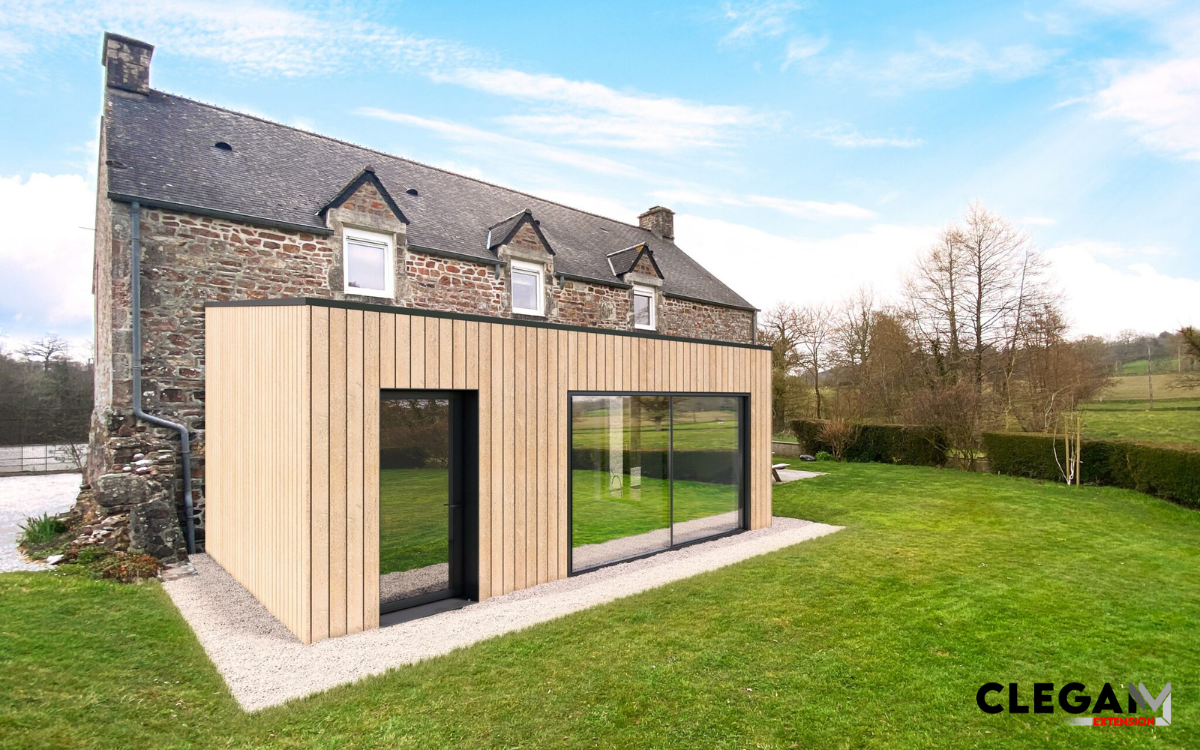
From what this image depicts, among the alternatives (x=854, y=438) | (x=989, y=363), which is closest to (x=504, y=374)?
(x=854, y=438)

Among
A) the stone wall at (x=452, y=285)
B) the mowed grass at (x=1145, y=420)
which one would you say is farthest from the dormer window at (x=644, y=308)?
the mowed grass at (x=1145, y=420)

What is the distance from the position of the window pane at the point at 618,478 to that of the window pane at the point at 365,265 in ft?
18.1

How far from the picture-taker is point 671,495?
7.67 m

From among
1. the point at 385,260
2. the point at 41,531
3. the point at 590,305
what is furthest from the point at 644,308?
the point at 41,531

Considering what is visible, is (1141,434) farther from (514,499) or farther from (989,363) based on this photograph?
(514,499)

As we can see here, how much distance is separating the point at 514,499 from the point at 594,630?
1638 mm

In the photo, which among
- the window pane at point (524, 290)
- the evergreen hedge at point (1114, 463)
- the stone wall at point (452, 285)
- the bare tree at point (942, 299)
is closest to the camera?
the stone wall at point (452, 285)

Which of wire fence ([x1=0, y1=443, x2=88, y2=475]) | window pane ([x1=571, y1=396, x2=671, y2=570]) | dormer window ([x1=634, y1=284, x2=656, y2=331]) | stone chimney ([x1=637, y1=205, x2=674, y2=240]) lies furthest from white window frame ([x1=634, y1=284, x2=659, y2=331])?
wire fence ([x1=0, y1=443, x2=88, y2=475])

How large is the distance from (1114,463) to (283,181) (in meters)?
18.2

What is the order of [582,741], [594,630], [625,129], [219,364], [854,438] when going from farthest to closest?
[854,438] → [625,129] → [219,364] → [594,630] → [582,741]

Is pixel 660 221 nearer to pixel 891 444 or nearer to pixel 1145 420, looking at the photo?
pixel 891 444

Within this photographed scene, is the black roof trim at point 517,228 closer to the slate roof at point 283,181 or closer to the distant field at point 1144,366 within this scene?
the slate roof at point 283,181

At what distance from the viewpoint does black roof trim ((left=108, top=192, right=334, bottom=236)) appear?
7.57 metres

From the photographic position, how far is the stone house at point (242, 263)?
734 cm
